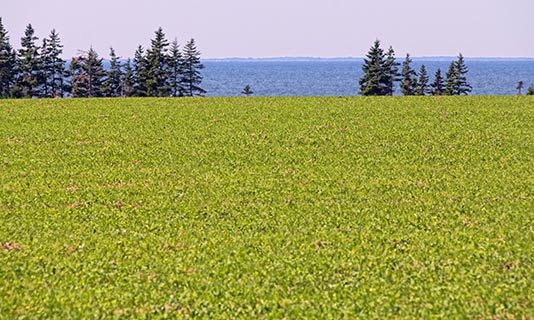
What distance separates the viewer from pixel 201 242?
15648 mm

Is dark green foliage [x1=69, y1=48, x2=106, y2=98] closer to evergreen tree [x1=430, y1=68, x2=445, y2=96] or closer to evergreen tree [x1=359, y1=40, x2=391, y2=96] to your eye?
evergreen tree [x1=359, y1=40, x2=391, y2=96]

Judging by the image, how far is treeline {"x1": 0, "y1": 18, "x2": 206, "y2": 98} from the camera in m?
91.0

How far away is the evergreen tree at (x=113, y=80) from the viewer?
10228cm

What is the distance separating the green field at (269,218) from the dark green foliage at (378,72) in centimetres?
6159

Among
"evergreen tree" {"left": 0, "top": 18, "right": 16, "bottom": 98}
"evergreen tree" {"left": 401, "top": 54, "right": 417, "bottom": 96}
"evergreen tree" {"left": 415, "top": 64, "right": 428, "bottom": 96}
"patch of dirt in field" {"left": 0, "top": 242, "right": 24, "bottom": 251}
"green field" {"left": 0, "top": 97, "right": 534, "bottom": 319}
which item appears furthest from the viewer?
"evergreen tree" {"left": 415, "top": 64, "right": 428, "bottom": 96}

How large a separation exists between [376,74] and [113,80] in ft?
146

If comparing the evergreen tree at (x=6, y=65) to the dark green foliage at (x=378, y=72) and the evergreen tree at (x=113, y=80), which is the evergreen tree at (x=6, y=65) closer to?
the evergreen tree at (x=113, y=80)

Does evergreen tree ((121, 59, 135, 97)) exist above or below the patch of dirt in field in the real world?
above

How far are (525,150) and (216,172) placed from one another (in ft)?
44.8

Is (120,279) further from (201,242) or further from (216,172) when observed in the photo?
(216,172)

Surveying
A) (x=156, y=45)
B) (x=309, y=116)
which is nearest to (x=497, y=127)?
(x=309, y=116)

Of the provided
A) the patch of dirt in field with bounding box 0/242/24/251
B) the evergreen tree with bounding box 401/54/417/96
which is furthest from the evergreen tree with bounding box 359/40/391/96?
the patch of dirt in field with bounding box 0/242/24/251

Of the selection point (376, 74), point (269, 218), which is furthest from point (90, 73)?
point (269, 218)

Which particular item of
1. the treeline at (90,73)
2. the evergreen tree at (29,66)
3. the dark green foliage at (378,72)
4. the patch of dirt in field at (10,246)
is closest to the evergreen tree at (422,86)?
the dark green foliage at (378,72)
